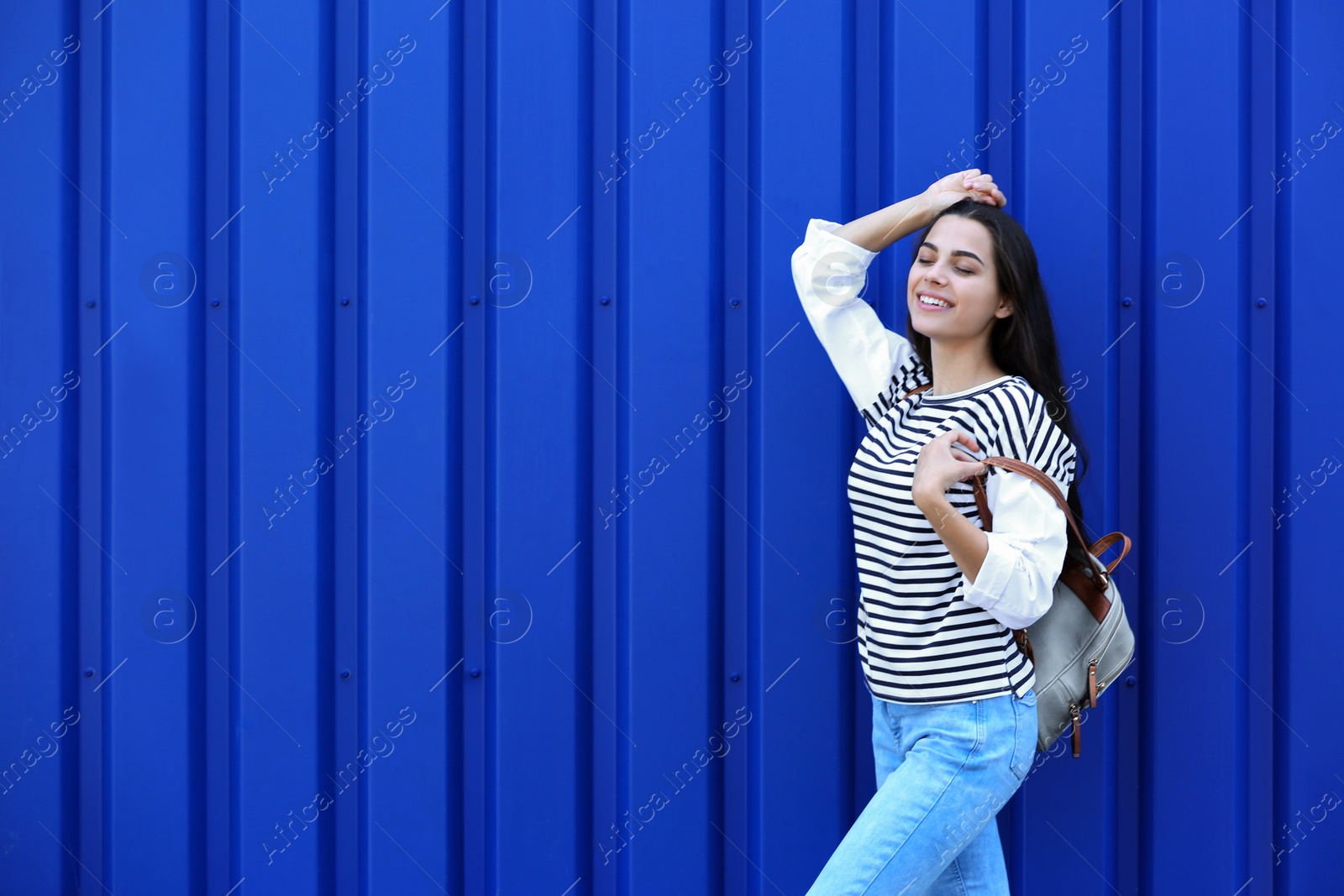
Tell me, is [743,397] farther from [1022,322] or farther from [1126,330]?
[1126,330]

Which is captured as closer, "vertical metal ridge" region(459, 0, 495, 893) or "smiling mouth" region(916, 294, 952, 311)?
"smiling mouth" region(916, 294, 952, 311)

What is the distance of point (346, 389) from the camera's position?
2.07 m

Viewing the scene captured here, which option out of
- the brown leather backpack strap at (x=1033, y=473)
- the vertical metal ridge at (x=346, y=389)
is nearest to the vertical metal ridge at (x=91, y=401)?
the vertical metal ridge at (x=346, y=389)

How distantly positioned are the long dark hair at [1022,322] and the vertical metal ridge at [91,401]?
1784 millimetres

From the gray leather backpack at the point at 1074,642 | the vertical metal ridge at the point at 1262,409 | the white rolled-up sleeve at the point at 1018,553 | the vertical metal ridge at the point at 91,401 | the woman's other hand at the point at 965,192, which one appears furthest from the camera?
the vertical metal ridge at the point at 91,401

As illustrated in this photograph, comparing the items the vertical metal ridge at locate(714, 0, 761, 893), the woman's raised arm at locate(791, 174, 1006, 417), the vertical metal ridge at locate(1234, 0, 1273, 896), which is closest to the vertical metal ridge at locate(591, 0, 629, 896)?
the vertical metal ridge at locate(714, 0, 761, 893)

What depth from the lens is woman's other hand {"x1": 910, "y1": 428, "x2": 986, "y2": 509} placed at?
56.3 inches

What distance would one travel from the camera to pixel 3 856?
84.5 inches

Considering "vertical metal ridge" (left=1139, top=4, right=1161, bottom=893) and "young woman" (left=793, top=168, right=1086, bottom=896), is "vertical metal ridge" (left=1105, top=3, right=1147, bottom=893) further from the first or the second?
"young woman" (left=793, top=168, right=1086, bottom=896)

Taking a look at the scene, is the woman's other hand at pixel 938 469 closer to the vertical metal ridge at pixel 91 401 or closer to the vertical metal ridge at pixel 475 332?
the vertical metal ridge at pixel 475 332

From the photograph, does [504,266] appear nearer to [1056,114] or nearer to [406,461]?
[406,461]

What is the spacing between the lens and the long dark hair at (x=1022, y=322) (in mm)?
1620

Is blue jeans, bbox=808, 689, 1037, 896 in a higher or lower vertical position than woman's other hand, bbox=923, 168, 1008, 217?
lower

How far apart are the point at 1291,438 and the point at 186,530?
240cm
